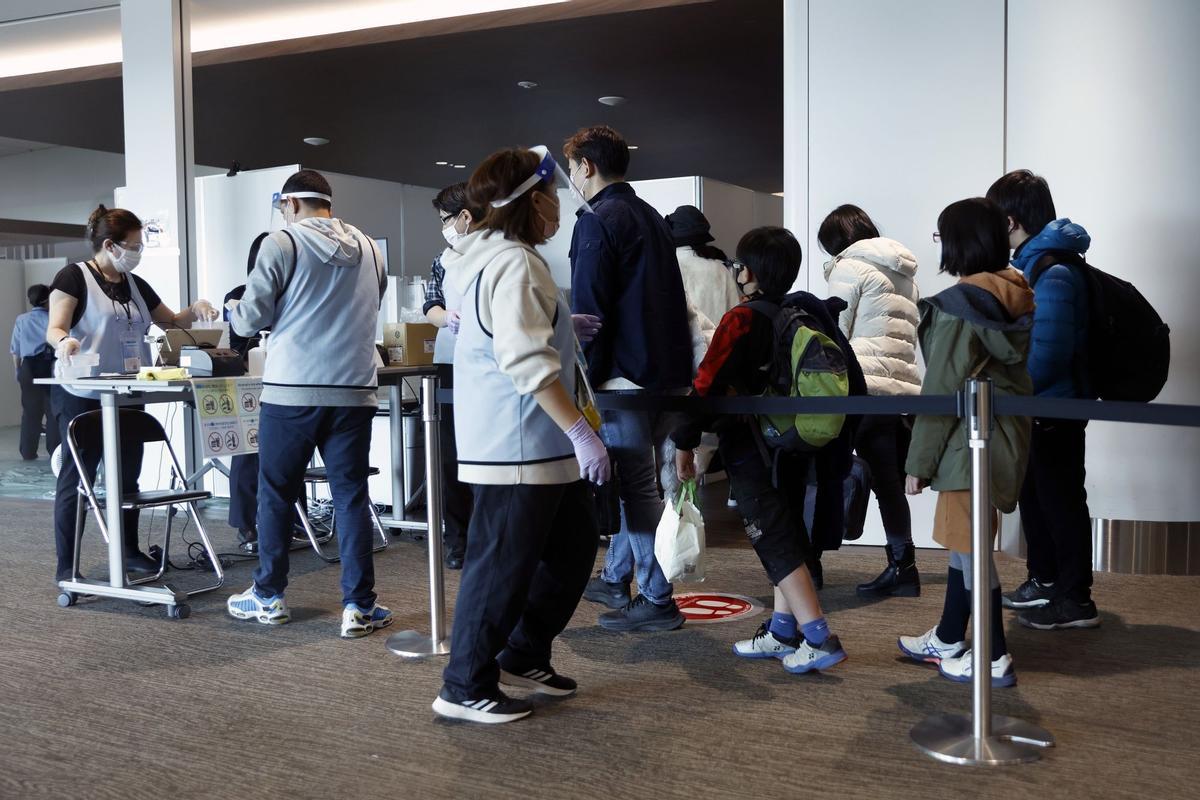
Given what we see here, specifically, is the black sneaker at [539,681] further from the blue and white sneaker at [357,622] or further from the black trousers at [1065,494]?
the black trousers at [1065,494]

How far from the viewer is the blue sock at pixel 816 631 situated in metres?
2.95

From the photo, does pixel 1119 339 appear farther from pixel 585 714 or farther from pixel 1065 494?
pixel 585 714

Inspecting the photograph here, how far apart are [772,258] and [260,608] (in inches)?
80.9

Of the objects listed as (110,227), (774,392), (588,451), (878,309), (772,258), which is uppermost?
(110,227)

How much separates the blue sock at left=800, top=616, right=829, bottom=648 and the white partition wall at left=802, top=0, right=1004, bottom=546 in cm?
198

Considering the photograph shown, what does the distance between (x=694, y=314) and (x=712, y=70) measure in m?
4.62

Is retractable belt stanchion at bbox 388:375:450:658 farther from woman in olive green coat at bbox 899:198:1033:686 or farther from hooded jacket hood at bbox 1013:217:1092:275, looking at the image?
hooded jacket hood at bbox 1013:217:1092:275

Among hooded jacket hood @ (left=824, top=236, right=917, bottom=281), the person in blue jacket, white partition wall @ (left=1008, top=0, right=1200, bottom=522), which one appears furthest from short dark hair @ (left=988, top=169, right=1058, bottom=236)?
white partition wall @ (left=1008, top=0, right=1200, bottom=522)

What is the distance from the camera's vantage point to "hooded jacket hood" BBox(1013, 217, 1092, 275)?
336cm

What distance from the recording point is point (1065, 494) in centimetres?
Answer: 343

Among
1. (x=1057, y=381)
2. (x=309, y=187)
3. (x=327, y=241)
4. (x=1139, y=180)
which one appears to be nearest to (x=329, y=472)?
(x=327, y=241)

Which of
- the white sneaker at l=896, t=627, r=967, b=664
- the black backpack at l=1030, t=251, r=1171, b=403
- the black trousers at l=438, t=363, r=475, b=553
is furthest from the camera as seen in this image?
the black trousers at l=438, t=363, r=475, b=553

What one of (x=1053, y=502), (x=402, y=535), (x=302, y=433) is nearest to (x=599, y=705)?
(x=302, y=433)

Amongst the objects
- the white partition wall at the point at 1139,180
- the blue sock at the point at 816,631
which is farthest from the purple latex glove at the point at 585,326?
the white partition wall at the point at 1139,180
